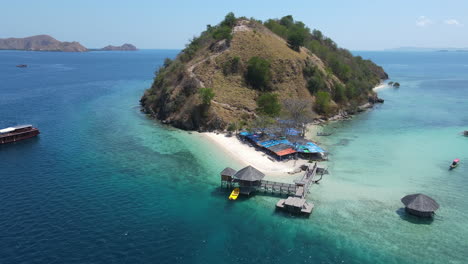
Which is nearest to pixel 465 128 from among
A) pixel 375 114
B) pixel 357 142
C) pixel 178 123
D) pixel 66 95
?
pixel 375 114

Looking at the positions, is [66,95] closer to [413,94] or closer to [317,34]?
[317,34]

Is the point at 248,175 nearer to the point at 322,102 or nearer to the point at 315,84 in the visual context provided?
the point at 322,102

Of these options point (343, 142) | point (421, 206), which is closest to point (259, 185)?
point (421, 206)

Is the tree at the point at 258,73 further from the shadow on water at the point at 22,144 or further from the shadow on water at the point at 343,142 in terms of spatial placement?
the shadow on water at the point at 22,144

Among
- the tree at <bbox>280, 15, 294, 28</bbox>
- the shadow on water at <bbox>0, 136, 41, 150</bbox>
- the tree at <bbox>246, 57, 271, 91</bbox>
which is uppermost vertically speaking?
the tree at <bbox>280, 15, 294, 28</bbox>

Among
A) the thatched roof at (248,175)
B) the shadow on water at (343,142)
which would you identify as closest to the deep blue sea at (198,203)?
the shadow on water at (343,142)

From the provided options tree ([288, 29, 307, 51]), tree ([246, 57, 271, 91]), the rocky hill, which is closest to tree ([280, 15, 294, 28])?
the rocky hill

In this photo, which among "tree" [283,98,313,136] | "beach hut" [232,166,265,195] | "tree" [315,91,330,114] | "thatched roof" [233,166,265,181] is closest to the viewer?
"thatched roof" [233,166,265,181]

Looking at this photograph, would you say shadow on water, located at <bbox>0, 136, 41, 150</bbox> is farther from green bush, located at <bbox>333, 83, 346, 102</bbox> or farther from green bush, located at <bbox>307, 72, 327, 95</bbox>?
green bush, located at <bbox>333, 83, 346, 102</bbox>
